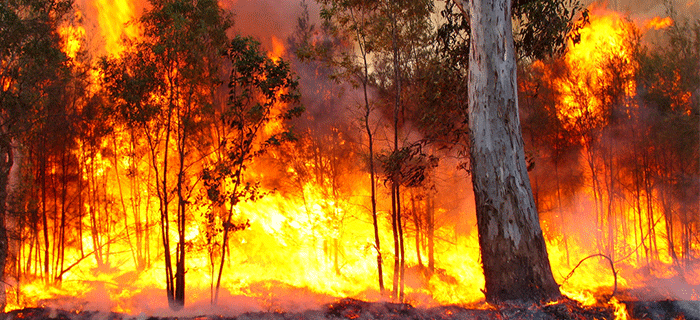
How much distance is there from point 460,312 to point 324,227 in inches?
432

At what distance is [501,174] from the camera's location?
250 inches

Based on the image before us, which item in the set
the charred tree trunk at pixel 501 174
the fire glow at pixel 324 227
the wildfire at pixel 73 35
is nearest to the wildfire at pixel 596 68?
the fire glow at pixel 324 227

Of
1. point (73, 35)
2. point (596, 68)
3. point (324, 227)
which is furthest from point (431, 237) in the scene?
point (73, 35)

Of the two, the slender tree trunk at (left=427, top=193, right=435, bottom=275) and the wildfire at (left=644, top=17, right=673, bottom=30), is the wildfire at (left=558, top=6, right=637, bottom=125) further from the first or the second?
the slender tree trunk at (left=427, top=193, right=435, bottom=275)

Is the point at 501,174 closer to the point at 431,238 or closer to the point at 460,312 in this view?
the point at 460,312

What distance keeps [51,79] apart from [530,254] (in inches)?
475

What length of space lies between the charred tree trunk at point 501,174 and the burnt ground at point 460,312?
0.59 meters

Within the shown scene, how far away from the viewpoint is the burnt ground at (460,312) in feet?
16.0

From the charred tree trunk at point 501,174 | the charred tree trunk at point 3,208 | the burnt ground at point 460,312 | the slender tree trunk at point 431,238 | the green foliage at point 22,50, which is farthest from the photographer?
the slender tree trunk at point 431,238

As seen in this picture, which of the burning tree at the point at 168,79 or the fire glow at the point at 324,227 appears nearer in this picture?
the burning tree at the point at 168,79

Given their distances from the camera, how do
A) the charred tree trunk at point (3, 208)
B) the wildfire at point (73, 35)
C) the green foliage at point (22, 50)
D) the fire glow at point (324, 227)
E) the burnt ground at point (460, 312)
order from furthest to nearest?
the fire glow at point (324, 227) → the wildfire at point (73, 35) → the charred tree trunk at point (3, 208) → the green foliage at point (22, 50) → the burnt ground at point (460, 312)

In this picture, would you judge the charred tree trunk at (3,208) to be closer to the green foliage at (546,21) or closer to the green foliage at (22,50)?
the green foliage at (22,50)

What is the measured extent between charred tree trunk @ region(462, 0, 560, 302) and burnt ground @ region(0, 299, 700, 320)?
0.59 m

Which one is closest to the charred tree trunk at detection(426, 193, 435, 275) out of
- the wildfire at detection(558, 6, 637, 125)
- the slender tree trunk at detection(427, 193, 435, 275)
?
the slender tree trunk at detection(427, 193, 435, 275)
